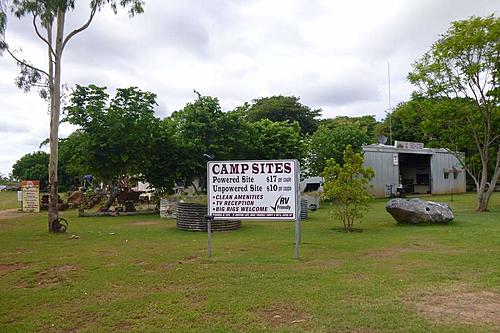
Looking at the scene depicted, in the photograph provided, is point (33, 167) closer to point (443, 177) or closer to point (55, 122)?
point (443, 177)

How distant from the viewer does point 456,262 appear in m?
7.27

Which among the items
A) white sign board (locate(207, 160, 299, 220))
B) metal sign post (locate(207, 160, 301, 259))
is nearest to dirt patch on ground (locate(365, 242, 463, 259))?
metal sign post (locate(207, 160, 301, 259))

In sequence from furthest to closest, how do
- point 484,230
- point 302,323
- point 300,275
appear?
point 484,230, point 300,275, point 302,323

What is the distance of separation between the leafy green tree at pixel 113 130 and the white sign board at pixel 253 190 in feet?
36.7

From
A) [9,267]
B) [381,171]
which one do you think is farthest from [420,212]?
[381,171]

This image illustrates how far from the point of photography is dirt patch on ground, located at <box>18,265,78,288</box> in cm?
634

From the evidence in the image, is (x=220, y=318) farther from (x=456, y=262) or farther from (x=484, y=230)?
(x=484, y=230)

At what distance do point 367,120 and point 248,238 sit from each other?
4967cm

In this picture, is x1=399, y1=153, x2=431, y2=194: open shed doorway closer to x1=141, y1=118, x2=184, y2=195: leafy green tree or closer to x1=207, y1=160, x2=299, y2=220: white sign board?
x1=141, y1=118, x2=184, y2=195: leafy green tree

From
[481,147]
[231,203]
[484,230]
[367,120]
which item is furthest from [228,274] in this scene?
[367,120]

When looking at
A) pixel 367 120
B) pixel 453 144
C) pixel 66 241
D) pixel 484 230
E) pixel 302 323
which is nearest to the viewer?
pixel 302 323

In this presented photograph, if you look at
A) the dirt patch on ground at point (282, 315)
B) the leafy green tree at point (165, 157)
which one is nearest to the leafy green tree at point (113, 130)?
the leafy green tree at point (165, 157)

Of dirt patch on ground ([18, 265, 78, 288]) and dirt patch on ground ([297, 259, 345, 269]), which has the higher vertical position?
dirt patch on ground ([297, 259, 345, 269])

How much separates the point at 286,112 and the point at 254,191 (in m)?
40.6
